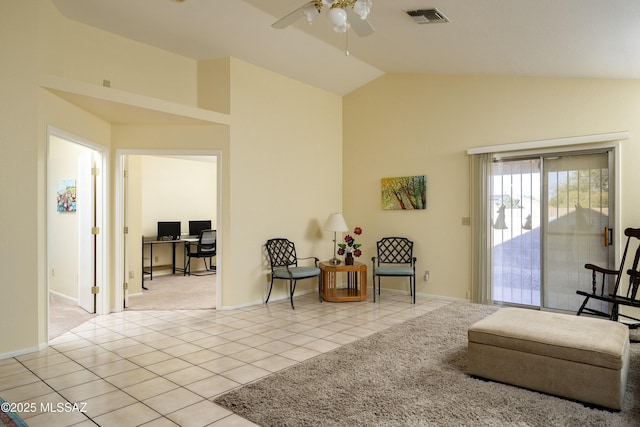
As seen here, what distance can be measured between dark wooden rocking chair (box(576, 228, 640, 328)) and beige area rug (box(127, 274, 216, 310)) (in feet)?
15.0

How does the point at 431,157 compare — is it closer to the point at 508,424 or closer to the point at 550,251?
the point at 550,251

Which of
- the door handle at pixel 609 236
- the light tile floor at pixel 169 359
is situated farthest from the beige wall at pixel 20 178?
the door handle at pixel 609 236

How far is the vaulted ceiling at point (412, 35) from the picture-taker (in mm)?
3484

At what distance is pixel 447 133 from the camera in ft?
19.4

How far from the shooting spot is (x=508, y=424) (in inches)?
94.4

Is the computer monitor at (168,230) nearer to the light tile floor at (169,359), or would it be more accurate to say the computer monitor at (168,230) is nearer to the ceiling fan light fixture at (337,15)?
the light tile floor at (169,359)

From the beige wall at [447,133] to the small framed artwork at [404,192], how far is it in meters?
0.10

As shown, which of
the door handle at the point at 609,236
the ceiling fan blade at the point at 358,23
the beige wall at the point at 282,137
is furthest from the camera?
the door handle at the point at 609,236

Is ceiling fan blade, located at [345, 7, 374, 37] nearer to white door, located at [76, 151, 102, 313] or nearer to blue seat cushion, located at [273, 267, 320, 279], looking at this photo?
blue seat cushion, located at [273, 267, 320, 279]

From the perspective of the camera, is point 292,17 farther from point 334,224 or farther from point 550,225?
point 550,225

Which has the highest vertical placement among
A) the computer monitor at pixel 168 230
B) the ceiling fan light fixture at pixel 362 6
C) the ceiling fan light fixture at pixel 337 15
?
the ceiling fan light fixture at pixel 362 6

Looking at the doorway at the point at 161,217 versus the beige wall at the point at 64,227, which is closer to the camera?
the doorway at the point at 161,217

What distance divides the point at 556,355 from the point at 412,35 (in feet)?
11.5

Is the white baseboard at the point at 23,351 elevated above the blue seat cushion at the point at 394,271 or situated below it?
below
